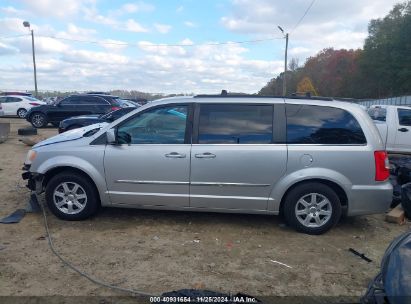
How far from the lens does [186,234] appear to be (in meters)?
5.20

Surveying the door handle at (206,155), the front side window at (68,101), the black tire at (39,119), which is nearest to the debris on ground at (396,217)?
the door handle at (206,155)

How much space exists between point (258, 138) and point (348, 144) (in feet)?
3.71

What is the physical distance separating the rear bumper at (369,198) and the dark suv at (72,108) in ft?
48.7

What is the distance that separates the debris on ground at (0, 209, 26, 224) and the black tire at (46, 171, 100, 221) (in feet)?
1.65

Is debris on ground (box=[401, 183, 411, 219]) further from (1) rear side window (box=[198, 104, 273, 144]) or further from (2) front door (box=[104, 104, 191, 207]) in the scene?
(2) front door (box=[104, 104, 191, 207])

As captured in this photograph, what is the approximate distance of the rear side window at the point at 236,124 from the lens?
17.1 ft

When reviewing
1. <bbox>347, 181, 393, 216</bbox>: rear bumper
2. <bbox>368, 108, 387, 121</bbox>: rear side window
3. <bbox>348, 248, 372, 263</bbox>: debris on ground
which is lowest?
<bbox>348, 248, 372, 263</bbox>: debris on ground

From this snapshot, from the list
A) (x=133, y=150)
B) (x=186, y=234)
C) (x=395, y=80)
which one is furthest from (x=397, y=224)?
(x=395, y=80)

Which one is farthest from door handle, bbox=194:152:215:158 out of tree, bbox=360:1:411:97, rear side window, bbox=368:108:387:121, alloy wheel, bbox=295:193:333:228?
tree, bbox=360:1:411:97

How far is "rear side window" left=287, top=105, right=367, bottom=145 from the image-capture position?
201 inches

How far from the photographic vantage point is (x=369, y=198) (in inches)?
200

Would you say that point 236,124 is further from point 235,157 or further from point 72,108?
point 72,108

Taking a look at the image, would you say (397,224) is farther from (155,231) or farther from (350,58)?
(350,58)

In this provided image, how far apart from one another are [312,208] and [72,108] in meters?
16.1
